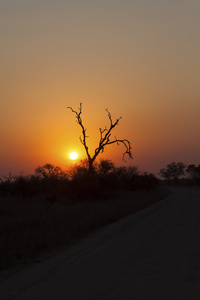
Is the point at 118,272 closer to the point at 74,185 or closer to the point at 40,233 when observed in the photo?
the point at 40,233

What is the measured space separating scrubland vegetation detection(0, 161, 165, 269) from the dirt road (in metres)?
1.05

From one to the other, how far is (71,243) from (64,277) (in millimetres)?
5379

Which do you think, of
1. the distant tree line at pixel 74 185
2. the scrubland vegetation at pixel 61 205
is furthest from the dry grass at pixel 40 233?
the distant tree line at pixel 74 185

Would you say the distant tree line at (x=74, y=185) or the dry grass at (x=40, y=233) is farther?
the distant tree line at (x=74, y=185)

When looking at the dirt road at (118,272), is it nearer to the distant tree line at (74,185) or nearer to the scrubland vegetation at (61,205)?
the scrubland vegetation at (61,205)

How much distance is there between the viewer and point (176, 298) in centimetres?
735

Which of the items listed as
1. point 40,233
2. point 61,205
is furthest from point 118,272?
point 61,205

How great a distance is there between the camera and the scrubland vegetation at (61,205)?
14.0m

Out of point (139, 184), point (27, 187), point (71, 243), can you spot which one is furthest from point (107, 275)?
point (139, 184)

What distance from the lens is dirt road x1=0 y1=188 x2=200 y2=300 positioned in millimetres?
7840

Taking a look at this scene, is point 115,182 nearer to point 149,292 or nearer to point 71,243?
point 71,243

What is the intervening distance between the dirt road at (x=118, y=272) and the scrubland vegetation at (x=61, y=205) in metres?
1.05

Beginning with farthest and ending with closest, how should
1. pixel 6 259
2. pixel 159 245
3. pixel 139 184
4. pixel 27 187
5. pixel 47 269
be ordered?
pixel 139 184 < pixel 27 187 < pixel 159 245 < pixel 6 259 < pixel 47 269

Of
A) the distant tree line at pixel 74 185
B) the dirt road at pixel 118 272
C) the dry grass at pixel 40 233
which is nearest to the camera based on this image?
the dirt road at pixel 118 272
